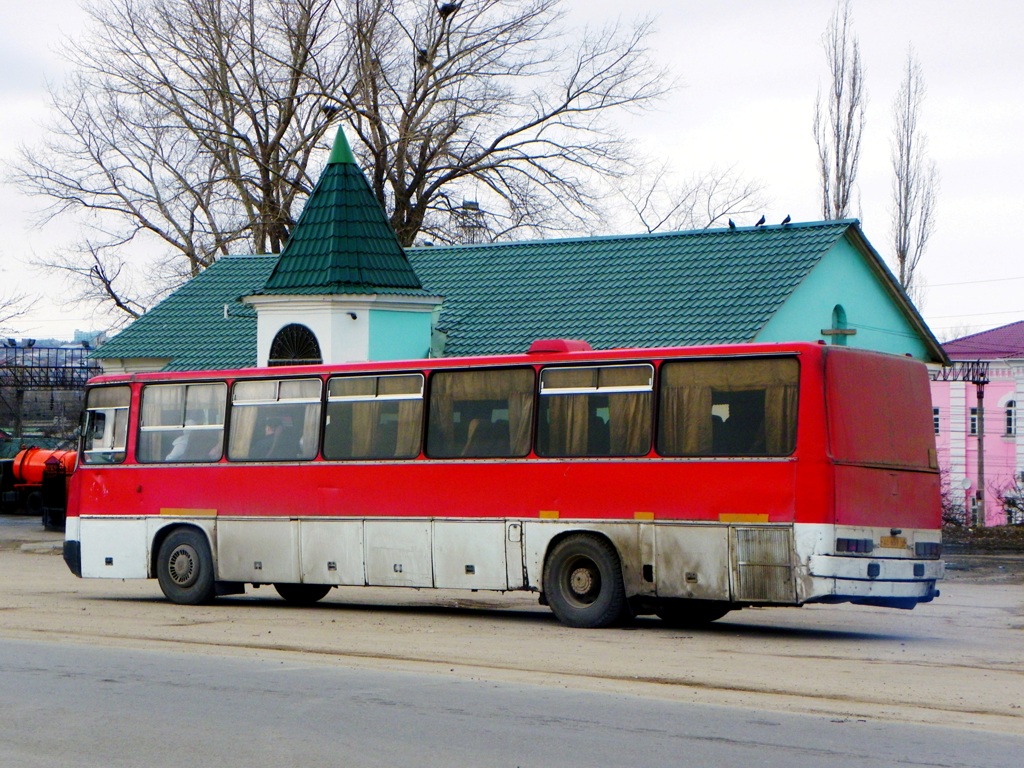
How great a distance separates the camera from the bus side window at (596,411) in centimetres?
1556

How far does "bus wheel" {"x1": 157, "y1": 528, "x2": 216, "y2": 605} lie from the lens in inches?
728

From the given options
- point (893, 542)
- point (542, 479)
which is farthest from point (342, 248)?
point (893, 542)

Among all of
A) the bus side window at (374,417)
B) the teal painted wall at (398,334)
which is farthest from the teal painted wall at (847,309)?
the bus side window at (374,417)

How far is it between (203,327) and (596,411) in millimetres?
20555

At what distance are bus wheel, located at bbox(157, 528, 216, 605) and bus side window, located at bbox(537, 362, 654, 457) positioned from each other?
194 inches

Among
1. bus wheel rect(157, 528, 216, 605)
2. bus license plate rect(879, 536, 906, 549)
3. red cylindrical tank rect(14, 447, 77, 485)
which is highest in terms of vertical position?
red cylindrical tank rect(14, 447, 77, 485)

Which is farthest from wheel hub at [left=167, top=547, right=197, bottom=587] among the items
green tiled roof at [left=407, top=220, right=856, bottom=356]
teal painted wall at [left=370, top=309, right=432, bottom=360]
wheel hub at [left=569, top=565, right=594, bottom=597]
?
green tiled roof at [left=407, top=220, right=856, bottom=356]

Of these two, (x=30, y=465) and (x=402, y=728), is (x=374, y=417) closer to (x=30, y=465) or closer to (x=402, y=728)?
(x=402, y=728)

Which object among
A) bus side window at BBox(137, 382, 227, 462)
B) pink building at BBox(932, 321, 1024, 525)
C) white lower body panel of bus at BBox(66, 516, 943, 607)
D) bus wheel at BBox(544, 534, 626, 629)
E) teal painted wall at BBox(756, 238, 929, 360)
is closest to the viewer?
white lower body panel of bus at BBox(66, 516, 943, 607)

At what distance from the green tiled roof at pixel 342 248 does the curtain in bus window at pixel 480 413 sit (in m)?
11.0

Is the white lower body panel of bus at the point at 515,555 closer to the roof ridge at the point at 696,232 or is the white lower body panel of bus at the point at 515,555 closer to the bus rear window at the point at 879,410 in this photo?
the bus rear window at the point at 879,410

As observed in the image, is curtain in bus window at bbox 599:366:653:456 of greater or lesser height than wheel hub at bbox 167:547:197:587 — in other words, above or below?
above

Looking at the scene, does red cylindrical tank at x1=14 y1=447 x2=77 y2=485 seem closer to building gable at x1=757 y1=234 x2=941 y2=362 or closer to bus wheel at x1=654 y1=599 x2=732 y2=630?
building gable at x1=757 y1=234 x2=941 y2=362

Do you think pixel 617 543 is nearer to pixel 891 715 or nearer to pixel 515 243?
pixel 891 715
